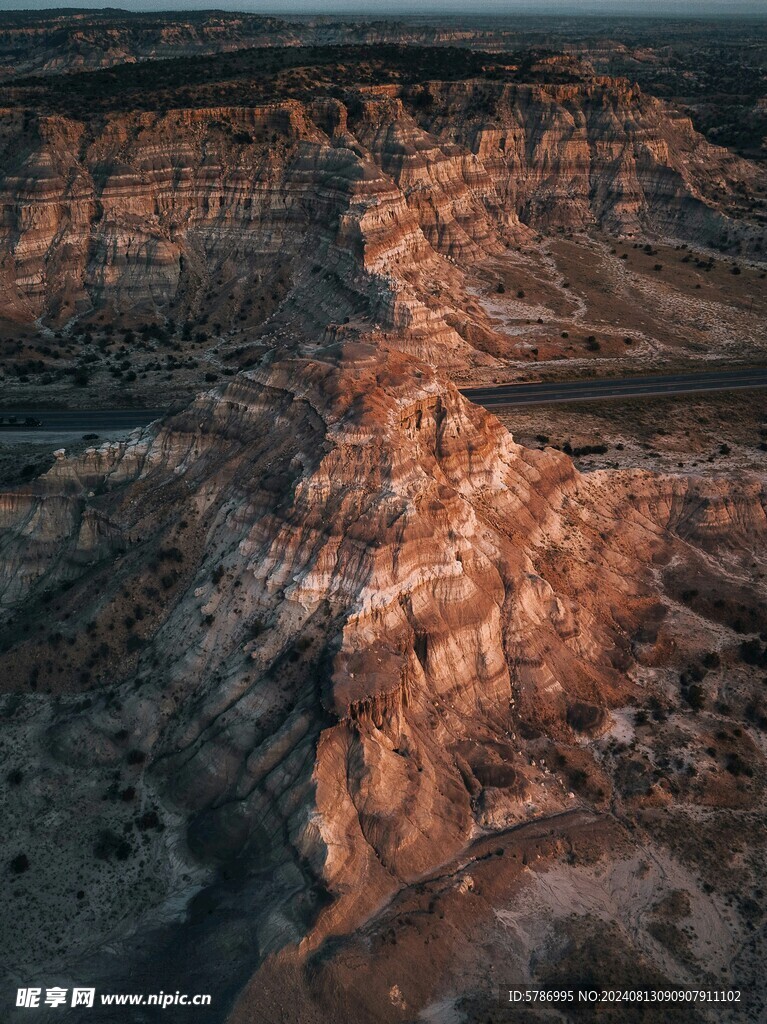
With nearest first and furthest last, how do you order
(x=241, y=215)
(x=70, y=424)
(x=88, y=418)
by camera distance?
(x=70, y=424), (x=88, y=418), (x=241, y=215)

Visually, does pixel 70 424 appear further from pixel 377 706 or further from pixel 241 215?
pixel 377 706

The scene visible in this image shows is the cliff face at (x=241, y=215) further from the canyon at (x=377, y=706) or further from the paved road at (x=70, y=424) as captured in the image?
the canyon at (x=377, y=706)

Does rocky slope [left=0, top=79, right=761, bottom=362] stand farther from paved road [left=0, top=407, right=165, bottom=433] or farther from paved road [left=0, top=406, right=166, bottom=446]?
paved road [left=0, top=406, right=166, bottom=446]

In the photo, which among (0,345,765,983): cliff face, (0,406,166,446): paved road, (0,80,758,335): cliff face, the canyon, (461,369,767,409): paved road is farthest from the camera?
(0,80,758,335): cliff face

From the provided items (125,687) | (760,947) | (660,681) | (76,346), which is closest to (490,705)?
(660,681)

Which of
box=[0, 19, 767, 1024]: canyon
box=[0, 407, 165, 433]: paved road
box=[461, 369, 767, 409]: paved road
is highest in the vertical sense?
box=[0, 19, 767, 1024]: canyon

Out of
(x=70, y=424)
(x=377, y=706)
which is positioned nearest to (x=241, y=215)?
(x=70, y=424)

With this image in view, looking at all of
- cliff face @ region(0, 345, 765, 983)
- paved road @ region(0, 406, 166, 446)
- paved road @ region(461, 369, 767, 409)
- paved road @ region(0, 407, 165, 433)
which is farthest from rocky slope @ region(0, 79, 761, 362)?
cliff face @ region(0, 345, 765, 983)

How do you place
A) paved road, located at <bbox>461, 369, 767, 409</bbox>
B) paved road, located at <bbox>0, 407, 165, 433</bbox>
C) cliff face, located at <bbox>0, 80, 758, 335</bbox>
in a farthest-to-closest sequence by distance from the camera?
cliff face, located at <bbox>0, 80, 758, 335</bbox>
paved road, located at <bbox>461, 369, 767, 409</bbox>
paved road, located at <bbox>0, 407, 165, 433</bbox>
